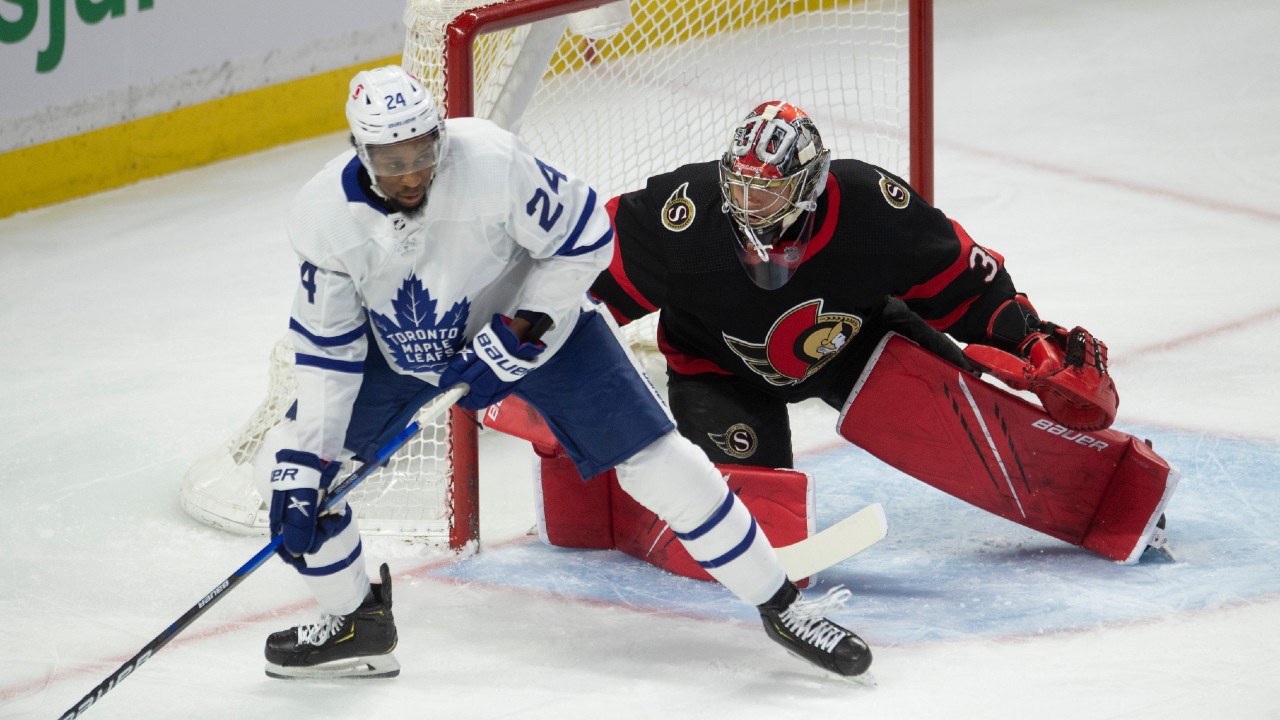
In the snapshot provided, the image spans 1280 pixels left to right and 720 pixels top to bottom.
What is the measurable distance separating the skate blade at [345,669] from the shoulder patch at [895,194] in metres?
1.31

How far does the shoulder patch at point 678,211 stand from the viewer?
3.24m

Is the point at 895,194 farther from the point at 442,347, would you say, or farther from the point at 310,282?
the point at 310,282

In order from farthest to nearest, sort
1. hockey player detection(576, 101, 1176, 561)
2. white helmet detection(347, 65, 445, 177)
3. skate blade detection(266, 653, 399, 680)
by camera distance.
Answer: hockey player detection(576, 101, 1176, 561) → skate blade detection(266, 653, 399, 680) → white helmet detection(347, 65, 445, 177)

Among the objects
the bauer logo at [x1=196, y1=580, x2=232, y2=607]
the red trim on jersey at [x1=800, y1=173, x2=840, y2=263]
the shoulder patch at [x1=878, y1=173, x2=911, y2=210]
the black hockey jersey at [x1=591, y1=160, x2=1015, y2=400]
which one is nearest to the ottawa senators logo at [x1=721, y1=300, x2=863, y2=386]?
the black hockey jersey at [x1=591, y1=160, x2=1015, y2=400]

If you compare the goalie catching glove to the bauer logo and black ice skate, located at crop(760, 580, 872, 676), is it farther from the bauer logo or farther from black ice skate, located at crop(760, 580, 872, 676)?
the bauer logo

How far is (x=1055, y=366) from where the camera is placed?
3170 millimetres

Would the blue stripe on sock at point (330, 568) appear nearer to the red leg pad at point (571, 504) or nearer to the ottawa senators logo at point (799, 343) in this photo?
the red leg pad at point (571, 504)

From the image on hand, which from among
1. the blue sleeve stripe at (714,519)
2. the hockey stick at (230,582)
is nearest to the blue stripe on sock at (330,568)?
the hockey stick at (230,582)

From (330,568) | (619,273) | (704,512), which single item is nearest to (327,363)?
(330,568)

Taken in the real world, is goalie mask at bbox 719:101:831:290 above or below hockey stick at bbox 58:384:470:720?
above

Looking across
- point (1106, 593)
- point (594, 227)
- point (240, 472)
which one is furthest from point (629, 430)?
point (240, 472)

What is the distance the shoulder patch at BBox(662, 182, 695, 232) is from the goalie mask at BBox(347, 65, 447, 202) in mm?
721

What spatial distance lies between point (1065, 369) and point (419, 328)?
1.26 meters

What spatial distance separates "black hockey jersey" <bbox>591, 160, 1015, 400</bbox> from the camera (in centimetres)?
322
